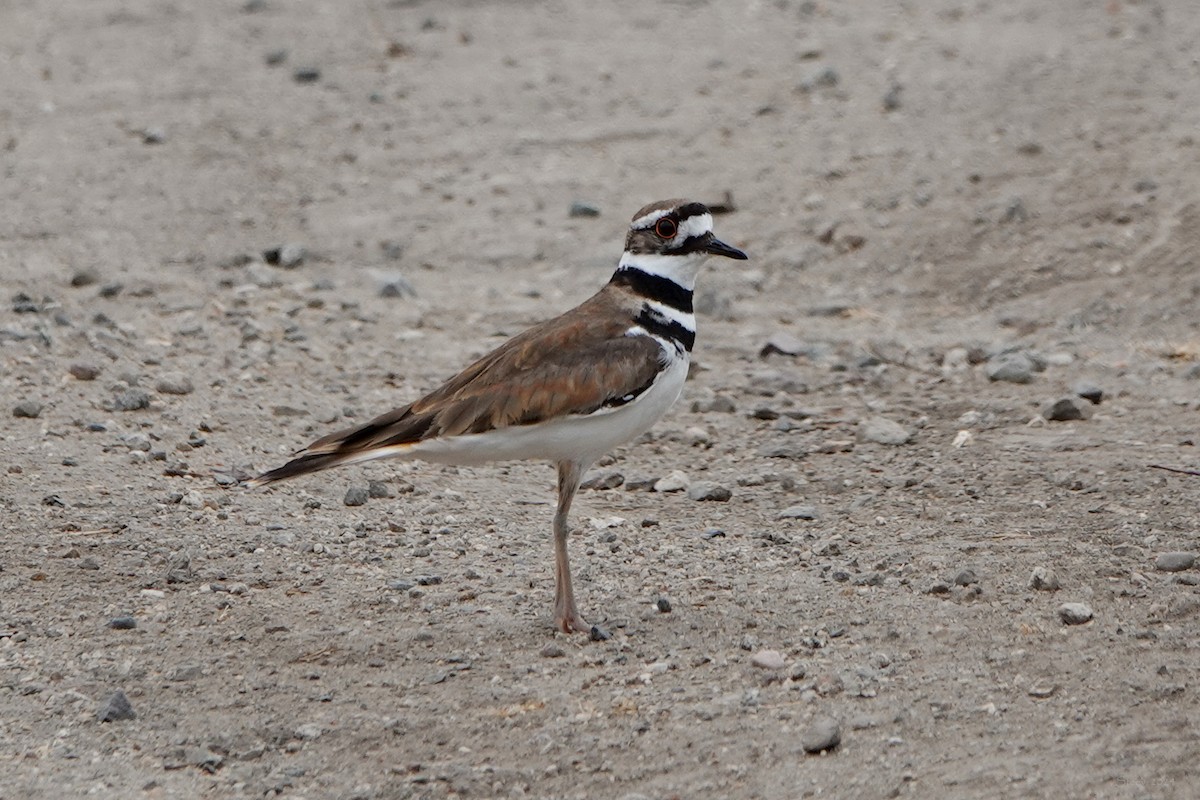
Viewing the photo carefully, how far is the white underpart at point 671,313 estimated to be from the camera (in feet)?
21.0

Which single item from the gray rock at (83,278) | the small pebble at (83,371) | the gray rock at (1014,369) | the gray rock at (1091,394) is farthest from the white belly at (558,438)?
the gray rock at (83,278)

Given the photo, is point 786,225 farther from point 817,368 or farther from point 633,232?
point 633,232

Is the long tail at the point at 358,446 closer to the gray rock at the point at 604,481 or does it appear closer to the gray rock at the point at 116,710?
the gray rock at the point at 116,710

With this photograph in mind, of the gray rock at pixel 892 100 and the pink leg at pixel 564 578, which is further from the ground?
the gray rock at pixel 892 100

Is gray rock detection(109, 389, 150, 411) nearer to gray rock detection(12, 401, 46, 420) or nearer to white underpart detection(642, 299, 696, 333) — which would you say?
gray rock detection(12, 401, 46, 420)

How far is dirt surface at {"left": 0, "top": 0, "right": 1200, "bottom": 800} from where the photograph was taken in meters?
5.21

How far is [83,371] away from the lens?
8.26 m

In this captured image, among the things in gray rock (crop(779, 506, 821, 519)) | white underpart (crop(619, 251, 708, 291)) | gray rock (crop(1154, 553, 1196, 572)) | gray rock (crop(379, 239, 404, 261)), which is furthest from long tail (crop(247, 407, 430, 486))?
gray rock (crop(379, 239, 404, 261))

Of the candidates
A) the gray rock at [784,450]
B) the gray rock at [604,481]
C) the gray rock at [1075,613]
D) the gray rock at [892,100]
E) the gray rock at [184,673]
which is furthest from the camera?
the gray rock at [892,100]

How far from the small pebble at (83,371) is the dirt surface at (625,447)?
2cm

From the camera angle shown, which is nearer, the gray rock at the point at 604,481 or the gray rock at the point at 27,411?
the gray rock at the point at 604,481

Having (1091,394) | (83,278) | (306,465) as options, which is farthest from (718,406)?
(83,278)

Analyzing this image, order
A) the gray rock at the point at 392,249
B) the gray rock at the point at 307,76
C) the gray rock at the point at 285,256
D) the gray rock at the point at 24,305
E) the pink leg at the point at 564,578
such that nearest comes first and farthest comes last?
the pink leg at the point at 564,578
the gray rock at the point at 24,305
the gray rock at the point at 285,256
the gray rock at the point at 392,249
the gray rock at the point at 307,76

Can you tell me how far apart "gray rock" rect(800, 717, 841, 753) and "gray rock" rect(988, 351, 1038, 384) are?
3999 mm
